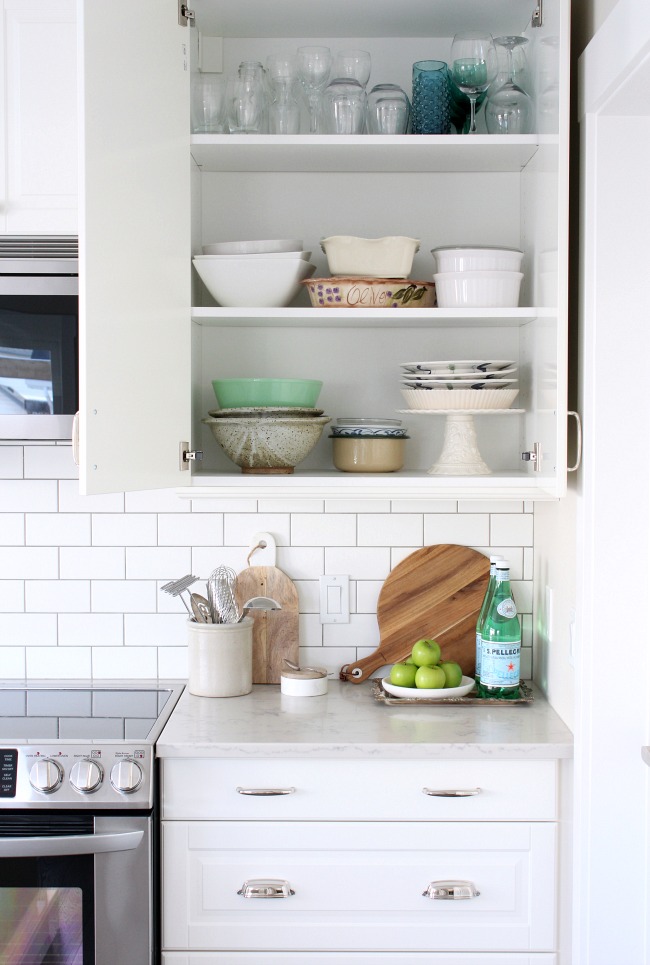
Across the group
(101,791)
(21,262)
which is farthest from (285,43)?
(101,791)

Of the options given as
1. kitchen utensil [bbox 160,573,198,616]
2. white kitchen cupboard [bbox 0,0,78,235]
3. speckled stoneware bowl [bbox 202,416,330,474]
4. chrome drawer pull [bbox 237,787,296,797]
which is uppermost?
white kitchen cupboard [bbox 0,0,78,235]

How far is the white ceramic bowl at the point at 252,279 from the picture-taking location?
1.89m

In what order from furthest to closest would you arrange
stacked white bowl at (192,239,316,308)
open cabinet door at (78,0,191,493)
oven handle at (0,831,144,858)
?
stacked white bowl at (192,239,316,308), oven handle at (0,831,144,858), open cabinet door at (78,0,191,493)

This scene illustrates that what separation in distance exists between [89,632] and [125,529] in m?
0.26

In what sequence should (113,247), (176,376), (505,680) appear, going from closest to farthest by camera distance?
(113,247)
(176,376)
(505,680)

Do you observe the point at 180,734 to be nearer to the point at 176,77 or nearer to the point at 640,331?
the point at 640,331

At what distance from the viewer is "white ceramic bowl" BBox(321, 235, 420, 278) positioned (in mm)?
1893

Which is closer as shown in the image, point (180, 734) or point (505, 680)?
point (180, 734)

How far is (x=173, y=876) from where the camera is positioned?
173 centimetres

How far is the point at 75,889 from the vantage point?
1689 mm

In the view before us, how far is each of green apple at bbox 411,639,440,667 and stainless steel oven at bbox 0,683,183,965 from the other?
62 centimetres

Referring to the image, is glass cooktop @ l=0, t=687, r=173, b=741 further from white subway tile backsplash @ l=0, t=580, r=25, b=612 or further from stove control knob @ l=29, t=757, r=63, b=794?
white subway tile backsplash @ l=0, t=580, r=25, b=612

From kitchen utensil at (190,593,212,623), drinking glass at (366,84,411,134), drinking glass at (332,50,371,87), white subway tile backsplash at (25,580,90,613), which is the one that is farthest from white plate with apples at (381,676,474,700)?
drinking glass at (332,50,371,87)

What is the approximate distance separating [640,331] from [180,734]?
113 cm
